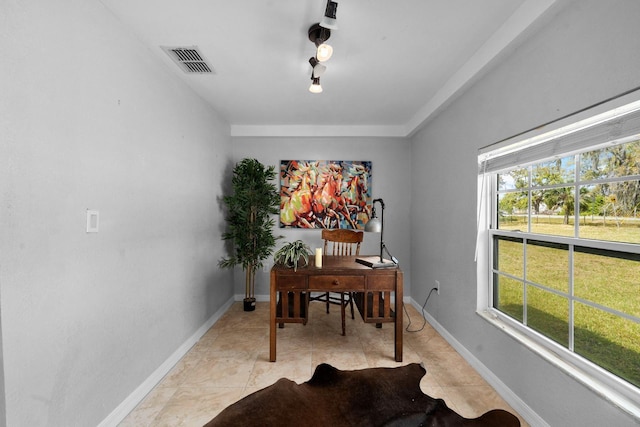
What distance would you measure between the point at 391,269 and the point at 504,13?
6.07ft

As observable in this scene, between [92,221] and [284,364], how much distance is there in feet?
5.72

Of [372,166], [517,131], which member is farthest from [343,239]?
[517,131]

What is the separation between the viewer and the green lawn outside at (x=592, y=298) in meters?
1.33

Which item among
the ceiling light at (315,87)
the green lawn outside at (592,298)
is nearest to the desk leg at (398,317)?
the green lawn outside at (592,298)

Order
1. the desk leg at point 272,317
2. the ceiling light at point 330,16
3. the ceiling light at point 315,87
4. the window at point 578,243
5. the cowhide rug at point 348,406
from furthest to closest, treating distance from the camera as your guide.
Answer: the desk leg at point 272,317
the ceiling light at point 315,87
the ceiling light at point 330,16
the window at point 578,243
the cowhide rug at point 348,406

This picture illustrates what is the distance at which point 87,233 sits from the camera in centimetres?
152

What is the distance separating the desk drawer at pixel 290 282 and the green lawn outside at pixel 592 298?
62.3 inches

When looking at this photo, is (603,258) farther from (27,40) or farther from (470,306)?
(27,40)

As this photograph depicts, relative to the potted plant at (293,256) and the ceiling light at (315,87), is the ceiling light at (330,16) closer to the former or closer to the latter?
the ceiling light at (315,87)

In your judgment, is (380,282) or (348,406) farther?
(380,282)

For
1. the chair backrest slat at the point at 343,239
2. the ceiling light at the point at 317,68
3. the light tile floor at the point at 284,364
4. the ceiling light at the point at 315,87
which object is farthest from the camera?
the chair backrest slat at the point at 343,239

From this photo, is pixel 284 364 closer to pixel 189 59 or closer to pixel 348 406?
pixel 348 406

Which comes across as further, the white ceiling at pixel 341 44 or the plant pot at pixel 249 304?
the plant pot at pixel 249 304

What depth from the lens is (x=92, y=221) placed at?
1548mm
